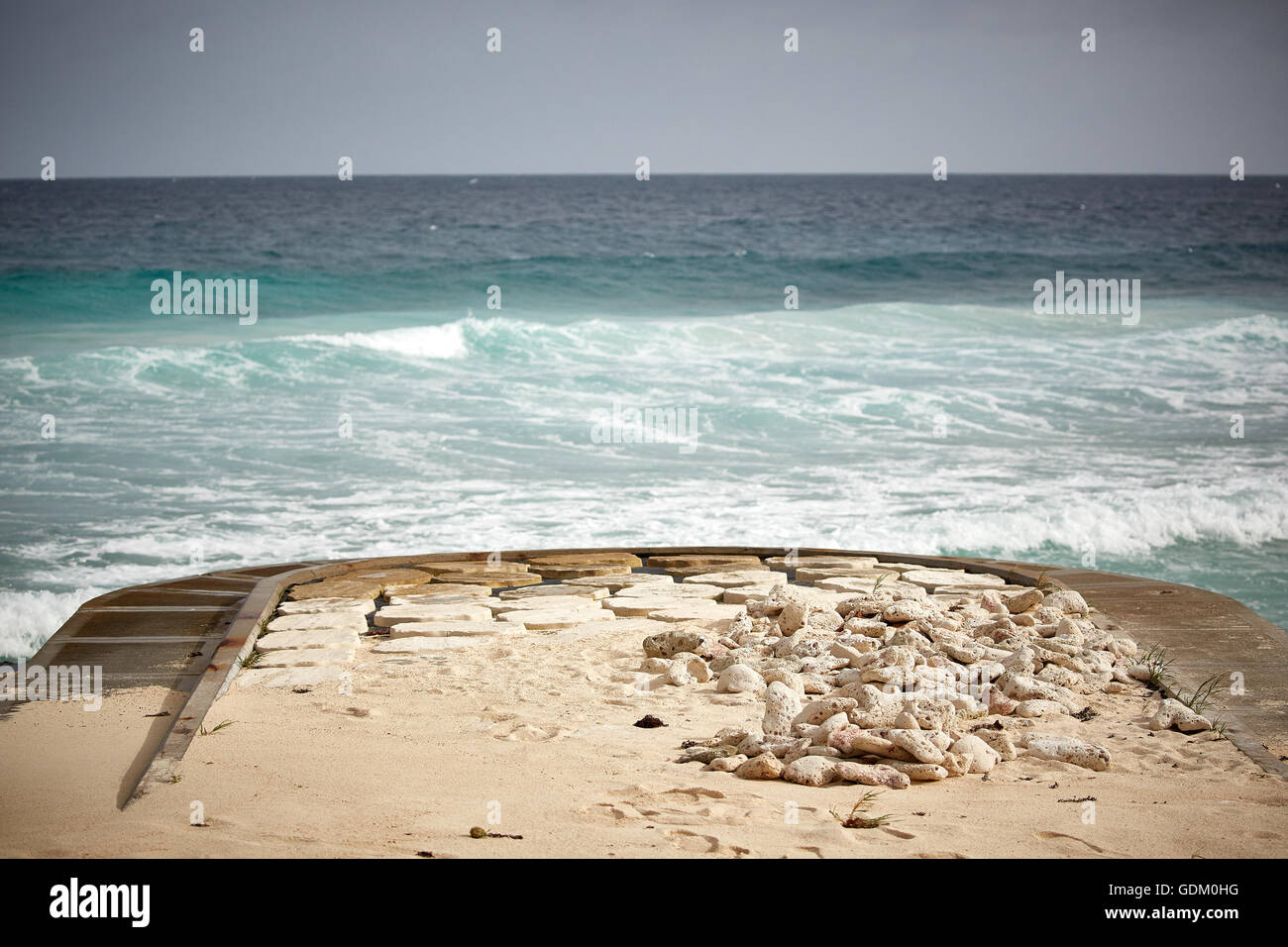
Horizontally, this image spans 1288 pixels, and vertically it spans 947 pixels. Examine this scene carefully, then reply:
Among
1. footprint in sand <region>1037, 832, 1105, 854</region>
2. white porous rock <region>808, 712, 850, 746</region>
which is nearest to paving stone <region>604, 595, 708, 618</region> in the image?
white porous rock <region>808, 712, 850, 746</region>

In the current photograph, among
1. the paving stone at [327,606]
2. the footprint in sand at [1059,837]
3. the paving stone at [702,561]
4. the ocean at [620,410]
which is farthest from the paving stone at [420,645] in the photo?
the ocean at [620,410]

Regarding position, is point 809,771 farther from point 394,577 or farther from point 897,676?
point 394,577

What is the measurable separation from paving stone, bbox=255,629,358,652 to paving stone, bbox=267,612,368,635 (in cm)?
6

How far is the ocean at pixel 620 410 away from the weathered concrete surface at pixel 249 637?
2.12m

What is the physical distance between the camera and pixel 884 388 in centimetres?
1727

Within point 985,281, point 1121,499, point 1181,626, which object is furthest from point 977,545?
point 985,281

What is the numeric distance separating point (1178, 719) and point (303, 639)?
392 cm

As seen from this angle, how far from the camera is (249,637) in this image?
5.73 meters

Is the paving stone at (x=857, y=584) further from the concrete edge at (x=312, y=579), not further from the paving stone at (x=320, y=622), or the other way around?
the paving stone at (x=320, y=622)

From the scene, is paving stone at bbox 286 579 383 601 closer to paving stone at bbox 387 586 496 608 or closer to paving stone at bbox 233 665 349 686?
paving stone at bbox 387 586 496 608

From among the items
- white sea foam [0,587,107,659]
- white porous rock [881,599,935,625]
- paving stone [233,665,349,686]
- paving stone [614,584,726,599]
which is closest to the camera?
paving stone [233,665,349,686]

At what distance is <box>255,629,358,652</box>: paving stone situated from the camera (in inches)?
227
